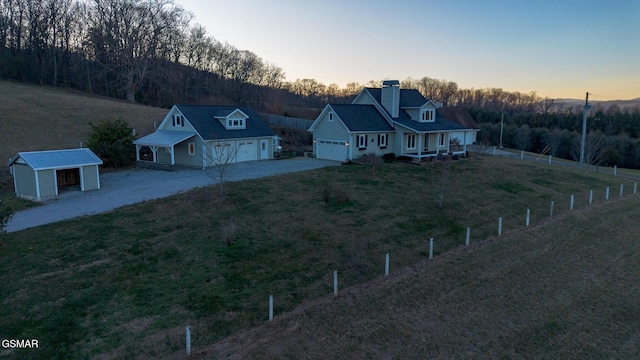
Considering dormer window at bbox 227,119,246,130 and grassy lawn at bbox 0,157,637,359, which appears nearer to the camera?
grassy lawn at bbox 0,157,637,359

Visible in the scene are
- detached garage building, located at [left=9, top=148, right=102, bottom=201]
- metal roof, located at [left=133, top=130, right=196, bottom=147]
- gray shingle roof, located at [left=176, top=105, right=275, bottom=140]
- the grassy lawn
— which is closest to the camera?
the grassy lawn

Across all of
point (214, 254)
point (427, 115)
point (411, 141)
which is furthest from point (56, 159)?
point (427, 115)

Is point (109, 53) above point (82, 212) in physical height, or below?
above

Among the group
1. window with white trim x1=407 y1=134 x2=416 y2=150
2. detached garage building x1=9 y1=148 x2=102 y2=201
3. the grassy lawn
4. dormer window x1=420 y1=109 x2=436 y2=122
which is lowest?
the grassy lawn

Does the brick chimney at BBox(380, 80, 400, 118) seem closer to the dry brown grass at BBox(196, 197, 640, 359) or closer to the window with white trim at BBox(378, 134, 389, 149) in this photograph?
the window with white trim at BBox(378, 134, 389, 149)

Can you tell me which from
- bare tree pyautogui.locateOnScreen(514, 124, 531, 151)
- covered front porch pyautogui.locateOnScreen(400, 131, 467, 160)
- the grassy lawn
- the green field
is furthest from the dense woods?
the grassy lawn

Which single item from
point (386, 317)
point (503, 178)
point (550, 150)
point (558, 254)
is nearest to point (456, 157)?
point (503, 178)

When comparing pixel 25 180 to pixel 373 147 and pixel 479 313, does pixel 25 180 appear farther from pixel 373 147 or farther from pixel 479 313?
pixel 373 147

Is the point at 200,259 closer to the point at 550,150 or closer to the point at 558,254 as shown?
the point at 558,254
